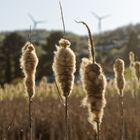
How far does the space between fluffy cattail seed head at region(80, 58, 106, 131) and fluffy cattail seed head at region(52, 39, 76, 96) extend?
130 mm

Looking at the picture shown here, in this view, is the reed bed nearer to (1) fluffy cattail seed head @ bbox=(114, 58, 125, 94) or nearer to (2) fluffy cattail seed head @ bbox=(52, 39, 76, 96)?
(1) fluffy cattail seed head @ bbox=(114, 58, 125, 94)

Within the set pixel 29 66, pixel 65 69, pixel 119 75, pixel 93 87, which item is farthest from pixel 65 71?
pixel 119 75

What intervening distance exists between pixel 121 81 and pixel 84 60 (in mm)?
850

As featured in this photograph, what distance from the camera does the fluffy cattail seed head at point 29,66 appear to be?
213 cm

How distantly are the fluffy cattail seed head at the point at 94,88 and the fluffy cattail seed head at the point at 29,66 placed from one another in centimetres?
52

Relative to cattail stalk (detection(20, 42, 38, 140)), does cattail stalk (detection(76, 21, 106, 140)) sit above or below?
below

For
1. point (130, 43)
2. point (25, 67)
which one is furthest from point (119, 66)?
point (130, 43)

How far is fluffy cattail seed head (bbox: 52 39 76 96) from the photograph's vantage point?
1.78 m

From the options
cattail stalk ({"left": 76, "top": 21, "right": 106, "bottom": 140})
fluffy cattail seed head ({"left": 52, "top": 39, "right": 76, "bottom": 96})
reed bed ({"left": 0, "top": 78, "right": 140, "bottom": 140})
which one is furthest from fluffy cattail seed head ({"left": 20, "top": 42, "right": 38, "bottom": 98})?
reed bed ({"left": 0, "top": 78, "right": 140, "bottom": 140})

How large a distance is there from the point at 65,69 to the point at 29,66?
0.38 metres

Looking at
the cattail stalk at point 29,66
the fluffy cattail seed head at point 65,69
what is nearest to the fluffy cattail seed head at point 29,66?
the cattail stalk at point 29,66

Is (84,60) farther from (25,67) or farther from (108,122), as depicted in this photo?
(108,122)

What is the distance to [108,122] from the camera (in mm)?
7285

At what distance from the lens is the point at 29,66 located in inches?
84.1
